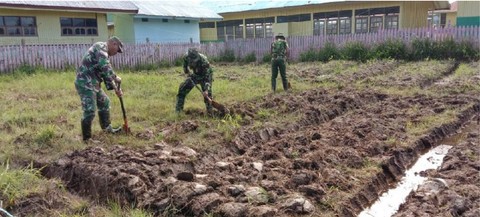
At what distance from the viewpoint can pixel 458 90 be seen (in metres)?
9.24

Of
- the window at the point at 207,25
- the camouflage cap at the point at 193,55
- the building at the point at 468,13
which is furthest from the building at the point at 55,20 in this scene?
the building at the point at 468,13

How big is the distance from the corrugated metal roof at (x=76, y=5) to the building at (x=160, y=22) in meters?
0.99

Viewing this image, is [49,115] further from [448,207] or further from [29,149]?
[448,207]

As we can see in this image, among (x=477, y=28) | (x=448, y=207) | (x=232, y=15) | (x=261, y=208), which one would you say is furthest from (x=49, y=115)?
(x=232, y=15)

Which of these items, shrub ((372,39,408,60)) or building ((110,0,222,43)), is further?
building ((110,0,222,43))

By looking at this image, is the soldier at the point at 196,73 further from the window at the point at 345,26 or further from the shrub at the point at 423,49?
the window at the point at 345,26

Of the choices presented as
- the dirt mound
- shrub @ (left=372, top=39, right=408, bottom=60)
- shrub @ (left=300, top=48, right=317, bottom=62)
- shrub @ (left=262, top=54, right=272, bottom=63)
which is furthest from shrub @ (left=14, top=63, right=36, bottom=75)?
shrub @ (left=372, top=39, right=408, bottom=60)

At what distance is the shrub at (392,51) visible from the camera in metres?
16.1

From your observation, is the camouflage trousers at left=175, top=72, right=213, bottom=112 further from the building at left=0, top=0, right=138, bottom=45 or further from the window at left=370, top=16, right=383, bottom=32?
the window at left=370, top=16, right=383, bottom=32

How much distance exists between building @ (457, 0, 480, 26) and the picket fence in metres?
9.08

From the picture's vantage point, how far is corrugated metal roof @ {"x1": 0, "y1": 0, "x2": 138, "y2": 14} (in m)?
16.0

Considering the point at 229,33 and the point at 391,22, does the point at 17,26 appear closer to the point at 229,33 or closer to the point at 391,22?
the point at 229,33

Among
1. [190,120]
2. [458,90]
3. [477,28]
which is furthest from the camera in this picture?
[477,28]

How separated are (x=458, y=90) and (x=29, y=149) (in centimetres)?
891
